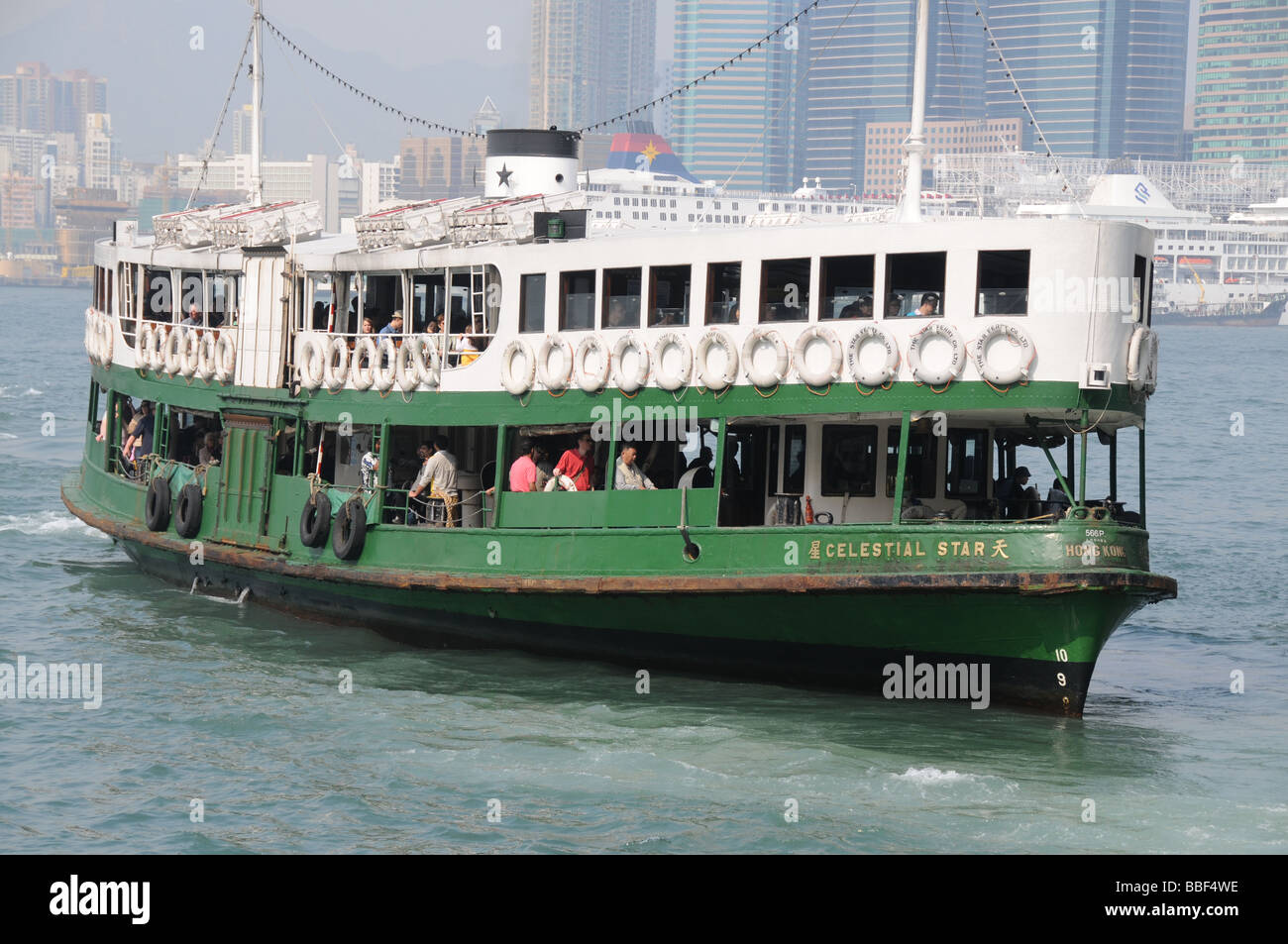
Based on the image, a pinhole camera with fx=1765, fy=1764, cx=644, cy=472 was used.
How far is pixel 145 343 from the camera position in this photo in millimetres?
23672

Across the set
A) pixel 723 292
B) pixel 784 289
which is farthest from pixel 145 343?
pixel 784 289

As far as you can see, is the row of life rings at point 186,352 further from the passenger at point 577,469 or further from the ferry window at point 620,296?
the ferry window at point 620,296

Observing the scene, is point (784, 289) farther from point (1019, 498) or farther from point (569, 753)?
point (569, 753)

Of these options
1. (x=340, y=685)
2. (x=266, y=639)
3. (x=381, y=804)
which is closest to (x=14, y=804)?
(x=381, y=804)

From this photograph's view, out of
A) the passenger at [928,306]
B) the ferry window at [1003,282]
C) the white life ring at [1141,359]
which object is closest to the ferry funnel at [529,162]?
the passenger at [928,306]

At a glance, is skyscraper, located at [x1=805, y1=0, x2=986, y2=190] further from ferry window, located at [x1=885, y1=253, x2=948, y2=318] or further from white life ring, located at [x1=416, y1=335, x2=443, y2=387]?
ferry window, located at [x1=885, y1=253, x2=948, y2=318]

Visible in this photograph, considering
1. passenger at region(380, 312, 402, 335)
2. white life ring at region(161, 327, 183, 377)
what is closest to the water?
white life ring at region(161, 327, 183, 377)

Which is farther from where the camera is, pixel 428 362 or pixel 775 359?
pixel 428 362

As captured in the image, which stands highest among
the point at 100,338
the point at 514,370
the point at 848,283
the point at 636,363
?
the point at 848,283

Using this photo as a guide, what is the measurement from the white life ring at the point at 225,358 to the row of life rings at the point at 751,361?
4712mm

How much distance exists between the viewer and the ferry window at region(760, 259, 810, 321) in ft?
56.0

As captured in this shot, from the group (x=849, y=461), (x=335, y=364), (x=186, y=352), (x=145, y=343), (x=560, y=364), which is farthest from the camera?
(x=145, y=343)

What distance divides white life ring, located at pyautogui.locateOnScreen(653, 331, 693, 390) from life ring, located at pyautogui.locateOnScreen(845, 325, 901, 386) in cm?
173

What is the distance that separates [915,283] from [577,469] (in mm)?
4096
